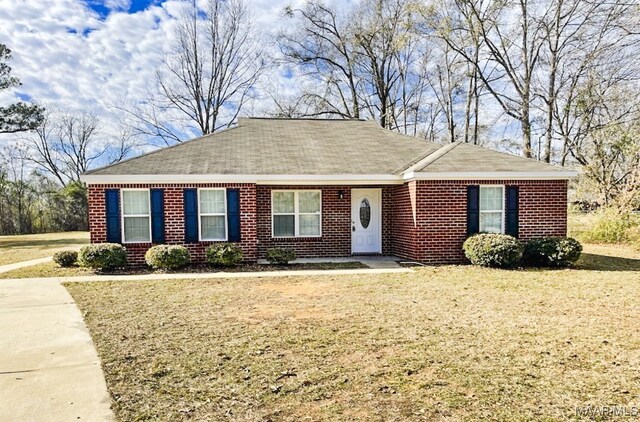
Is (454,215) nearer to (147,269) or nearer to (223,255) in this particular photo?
(223,255)

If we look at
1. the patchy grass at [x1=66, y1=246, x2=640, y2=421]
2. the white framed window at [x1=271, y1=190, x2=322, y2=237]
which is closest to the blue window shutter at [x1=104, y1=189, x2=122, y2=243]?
the patchy grass at [x1=66, y1=246, x2=640, y2=421]

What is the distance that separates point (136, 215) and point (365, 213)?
707cm

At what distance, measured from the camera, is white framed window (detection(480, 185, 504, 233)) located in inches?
500

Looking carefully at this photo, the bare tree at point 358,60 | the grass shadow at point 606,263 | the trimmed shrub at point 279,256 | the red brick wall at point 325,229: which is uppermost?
the bare tree at point 358,60

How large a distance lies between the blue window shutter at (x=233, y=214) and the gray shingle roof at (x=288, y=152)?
2.12 ft

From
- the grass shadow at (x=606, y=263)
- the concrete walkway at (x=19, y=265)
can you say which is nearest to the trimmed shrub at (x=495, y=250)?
the grass shadow at (x=606, y=263)

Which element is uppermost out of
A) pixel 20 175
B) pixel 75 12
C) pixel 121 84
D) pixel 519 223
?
pixel 121 84

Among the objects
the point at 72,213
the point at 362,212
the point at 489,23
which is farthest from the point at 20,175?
the point at 489,23

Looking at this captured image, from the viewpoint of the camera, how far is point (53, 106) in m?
41.1

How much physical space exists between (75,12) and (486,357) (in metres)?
14.9

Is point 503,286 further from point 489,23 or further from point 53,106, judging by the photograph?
point 53,106

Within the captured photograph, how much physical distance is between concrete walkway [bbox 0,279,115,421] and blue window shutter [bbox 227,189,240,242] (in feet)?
16.9

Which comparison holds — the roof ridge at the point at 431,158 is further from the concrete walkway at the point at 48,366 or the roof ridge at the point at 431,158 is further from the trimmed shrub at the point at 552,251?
the concrete walkway at the point at 48,366

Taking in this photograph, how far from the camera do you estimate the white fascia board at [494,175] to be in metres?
12.2
